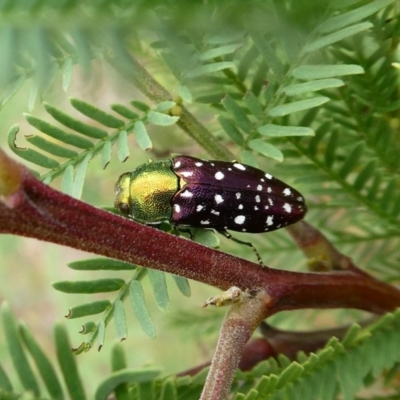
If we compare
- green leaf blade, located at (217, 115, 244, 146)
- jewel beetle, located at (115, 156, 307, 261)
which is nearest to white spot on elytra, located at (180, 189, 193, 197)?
jewel beetle, located at (115, 156, 307, 261)

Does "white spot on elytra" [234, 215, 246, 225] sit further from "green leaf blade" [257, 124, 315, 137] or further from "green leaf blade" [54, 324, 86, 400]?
"green leaf blade" [54, 324, 86, 400]

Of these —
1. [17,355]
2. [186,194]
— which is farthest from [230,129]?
[17,355]

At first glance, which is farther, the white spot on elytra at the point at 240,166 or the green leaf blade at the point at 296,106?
the white spot on elytra at the point at 240,166

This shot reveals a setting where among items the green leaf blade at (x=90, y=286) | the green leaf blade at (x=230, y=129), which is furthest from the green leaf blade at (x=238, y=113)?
the green leaf blade at (x=90, y=286)

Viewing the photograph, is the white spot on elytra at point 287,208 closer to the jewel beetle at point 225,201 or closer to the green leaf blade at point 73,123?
the jewel beetle at point 225,201

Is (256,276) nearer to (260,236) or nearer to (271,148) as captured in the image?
(271,148)

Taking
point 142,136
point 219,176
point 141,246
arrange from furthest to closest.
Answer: point 219,176
point 142,136
point 141,246

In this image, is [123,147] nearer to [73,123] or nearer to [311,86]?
[73,123]
